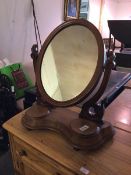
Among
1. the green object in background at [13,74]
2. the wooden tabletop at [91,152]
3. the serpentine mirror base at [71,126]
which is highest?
the serpentine mirror base at [71,126]

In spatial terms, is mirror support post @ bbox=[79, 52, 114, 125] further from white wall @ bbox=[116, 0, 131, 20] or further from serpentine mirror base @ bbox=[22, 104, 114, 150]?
white wall @ bbox=[116, 0, 131, 20]

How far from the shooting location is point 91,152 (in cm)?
59

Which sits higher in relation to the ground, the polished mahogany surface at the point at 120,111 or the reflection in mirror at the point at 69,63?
the reflection in mirror at the point at 69,63

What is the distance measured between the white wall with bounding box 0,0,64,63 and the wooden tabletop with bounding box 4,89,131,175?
1213mm

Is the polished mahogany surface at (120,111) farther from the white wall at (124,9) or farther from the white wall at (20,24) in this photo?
the white wall at (124,9)

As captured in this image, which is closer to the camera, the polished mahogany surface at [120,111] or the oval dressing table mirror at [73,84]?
the oval dressing table mirror at [73,84]

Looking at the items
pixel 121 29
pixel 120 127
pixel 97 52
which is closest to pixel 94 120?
pixel 120 127

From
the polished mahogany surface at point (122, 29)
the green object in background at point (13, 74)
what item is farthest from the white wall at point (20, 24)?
the polished mahogany surface at point (122, 29)

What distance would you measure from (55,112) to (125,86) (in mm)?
485

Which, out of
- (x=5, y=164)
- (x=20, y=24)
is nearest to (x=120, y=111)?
(x=5, y=164)

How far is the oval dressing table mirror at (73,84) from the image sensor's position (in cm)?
61

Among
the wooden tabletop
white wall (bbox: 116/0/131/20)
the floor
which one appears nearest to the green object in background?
the floor

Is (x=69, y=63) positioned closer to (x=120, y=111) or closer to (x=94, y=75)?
(x=94, y=75)

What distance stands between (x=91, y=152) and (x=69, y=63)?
12.5 inches
